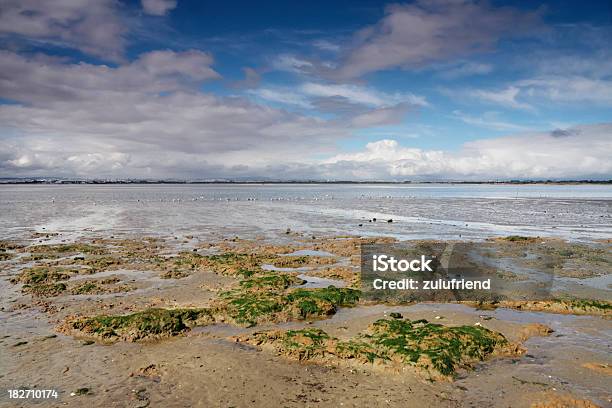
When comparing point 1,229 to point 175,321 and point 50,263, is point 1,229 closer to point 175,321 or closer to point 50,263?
point 50,263

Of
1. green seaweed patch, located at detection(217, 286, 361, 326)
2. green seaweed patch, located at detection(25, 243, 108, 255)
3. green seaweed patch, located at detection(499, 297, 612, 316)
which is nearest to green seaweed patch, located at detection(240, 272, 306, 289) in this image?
green seaweed patch, located at detection(217, 286, 361, 326)

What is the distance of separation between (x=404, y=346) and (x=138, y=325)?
28.1ft

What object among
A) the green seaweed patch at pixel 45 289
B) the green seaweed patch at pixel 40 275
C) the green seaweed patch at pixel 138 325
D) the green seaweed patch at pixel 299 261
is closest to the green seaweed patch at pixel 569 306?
the green seaweed patch at pixel 299 261

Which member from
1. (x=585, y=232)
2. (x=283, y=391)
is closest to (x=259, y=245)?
→ (x=283, y=391)

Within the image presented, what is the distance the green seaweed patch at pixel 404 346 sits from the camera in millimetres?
11180

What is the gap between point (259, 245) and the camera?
31719mm

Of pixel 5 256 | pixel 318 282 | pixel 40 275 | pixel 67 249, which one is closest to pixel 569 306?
pixel 318 282

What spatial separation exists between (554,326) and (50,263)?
84.7 feet

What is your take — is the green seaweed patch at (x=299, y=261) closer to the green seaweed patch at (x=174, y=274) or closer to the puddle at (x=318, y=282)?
the puddle at (x=318, y=282)

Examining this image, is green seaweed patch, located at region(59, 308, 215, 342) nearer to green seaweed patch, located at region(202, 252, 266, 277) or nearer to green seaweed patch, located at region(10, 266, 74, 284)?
green seaweed patch, located at region(202, 252, 266, 277)

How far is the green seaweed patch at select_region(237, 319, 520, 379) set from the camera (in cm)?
1118

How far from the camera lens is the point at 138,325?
43.9ft

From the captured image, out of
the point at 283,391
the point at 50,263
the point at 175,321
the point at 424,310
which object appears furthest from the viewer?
the point at 50,263

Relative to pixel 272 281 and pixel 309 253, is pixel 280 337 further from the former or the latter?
pixel 309 253
